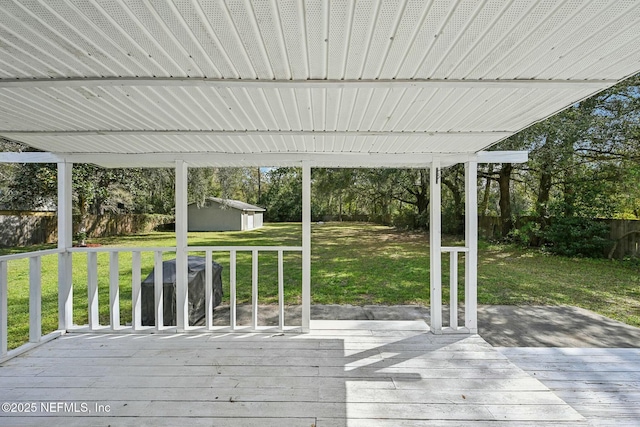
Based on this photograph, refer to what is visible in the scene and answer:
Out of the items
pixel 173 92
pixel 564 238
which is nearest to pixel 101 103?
pixel 173 92

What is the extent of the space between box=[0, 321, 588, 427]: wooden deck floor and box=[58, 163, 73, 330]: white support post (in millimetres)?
265

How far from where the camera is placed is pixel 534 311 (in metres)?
4.66

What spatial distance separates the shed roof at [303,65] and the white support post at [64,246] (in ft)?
2.34

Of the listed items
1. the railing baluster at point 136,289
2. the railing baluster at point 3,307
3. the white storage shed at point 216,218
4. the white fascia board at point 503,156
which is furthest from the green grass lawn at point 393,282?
the white storage shed at point 216,218

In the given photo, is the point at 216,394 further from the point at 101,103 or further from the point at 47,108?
the point at 47,108

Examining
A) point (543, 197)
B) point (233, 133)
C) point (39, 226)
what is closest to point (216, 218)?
point (39, 226)

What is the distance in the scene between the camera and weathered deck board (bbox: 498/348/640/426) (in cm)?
214

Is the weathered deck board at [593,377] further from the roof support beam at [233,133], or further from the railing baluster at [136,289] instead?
the railing baluster at [136,289]

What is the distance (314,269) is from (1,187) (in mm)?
11137

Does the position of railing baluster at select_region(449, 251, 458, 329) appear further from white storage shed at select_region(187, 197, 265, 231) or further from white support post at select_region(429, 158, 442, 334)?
white storage shed at select_region(187, 197, 265, 231)

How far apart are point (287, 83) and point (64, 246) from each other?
10.5ft

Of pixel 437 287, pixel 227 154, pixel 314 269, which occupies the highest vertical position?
pixel 227 154

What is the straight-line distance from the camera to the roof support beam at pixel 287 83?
1700 mm

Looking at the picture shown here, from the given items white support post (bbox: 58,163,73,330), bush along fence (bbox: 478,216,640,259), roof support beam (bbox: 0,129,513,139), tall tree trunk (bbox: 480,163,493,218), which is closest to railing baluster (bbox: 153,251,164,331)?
white support post (bbox: 58,163,73,330)
